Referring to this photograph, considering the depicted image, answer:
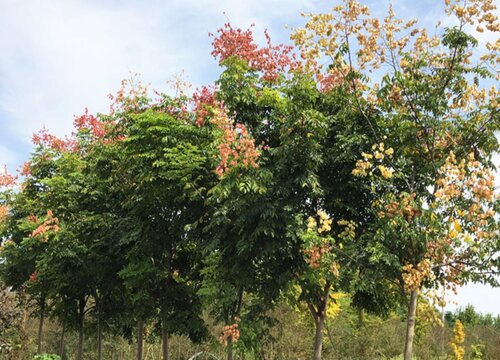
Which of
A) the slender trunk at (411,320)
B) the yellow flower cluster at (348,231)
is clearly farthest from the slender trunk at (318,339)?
the slender trunk at (411,320)

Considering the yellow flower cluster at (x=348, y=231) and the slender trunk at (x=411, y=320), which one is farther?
the yellow flower cluster at (x=348, y=231)

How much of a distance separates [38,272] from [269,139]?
11.5 meters

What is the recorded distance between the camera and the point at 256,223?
10.8 metres

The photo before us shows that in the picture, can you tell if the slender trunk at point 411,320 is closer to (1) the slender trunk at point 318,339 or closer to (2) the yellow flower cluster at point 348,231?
(2) the yellow flower cluster at point 348,231

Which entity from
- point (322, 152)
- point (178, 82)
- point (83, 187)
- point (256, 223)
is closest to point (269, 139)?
point (322, 152)

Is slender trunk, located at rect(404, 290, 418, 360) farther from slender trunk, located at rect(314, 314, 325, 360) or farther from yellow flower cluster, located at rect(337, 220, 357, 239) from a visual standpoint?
slender trunk, located at rect(314, 314, 325, 360)

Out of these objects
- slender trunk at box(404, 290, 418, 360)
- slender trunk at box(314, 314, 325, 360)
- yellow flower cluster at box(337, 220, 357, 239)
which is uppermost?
yellow flower cluster at box(337, 220, 357, 239)

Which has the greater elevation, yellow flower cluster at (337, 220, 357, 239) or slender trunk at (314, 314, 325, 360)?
yellow flower cluster at (337, 220, 357, 239)

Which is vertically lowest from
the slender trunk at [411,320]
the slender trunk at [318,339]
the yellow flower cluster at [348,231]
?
the slender trunk at [318,339]

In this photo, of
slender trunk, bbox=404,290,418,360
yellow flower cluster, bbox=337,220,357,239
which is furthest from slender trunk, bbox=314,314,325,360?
slender trunk, bbox=404,290,418,360

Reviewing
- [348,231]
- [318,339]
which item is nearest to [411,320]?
[348,231]

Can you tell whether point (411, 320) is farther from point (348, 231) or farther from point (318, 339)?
point (318, 339)

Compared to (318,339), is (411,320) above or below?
above

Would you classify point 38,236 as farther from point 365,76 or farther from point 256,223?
point 365,76
